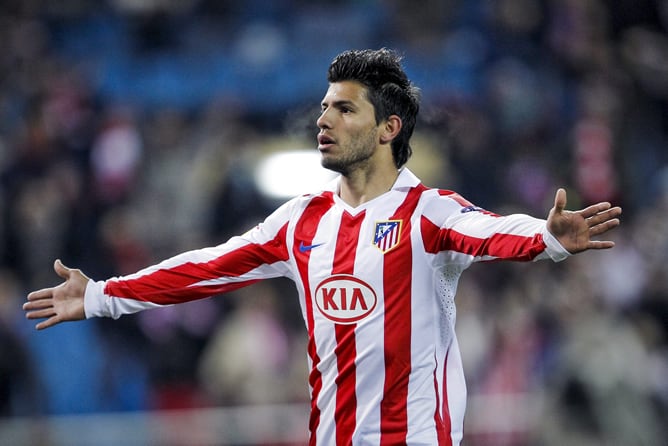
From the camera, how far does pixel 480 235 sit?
4.31 meters

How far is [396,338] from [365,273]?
290mm

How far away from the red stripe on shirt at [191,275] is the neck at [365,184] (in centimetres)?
33

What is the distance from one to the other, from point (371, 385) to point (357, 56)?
1412mm

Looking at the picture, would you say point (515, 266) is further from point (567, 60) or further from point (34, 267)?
point (34, 267)

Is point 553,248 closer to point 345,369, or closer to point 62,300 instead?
point 345,369

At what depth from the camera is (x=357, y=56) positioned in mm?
4844

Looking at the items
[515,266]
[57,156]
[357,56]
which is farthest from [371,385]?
[57,156]

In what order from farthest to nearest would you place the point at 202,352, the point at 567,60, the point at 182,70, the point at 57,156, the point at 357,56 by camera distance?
the point at 182,70 < the point at 567,60 < the point at 57,156 < the point at 202,352 < the point at 357,56

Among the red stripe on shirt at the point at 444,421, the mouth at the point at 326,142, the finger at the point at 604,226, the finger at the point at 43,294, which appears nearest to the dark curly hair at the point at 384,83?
the mouth at the point at 326,142

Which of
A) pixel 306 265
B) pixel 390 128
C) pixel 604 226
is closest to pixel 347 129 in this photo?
pixel 390 128

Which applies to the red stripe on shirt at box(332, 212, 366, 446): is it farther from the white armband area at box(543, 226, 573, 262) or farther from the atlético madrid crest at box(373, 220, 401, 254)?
A: the white armband area at box(543, 226, 573, 262)

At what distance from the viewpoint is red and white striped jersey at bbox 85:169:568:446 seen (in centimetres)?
452

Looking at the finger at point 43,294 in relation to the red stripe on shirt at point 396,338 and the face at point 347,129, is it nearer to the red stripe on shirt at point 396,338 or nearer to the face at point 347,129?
the face at point 347,129

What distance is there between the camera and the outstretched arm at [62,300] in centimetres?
488
